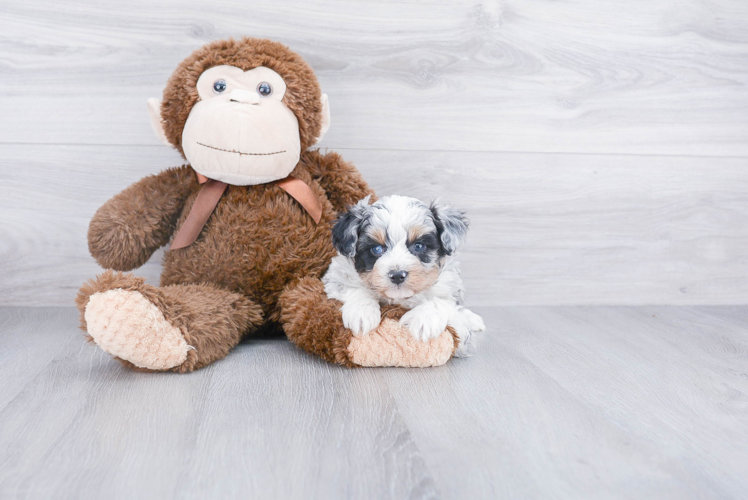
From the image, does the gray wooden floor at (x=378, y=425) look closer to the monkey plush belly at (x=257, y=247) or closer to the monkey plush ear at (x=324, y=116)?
the monkey plush belly at (x=257, y=247)

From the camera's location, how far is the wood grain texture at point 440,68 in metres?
1.69

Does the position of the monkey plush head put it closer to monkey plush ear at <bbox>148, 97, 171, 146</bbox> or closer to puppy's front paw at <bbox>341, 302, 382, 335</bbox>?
monkey plush ear at <bbox>148, 97, 171, 146</bbox>

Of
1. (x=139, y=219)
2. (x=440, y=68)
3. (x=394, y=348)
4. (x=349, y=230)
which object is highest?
(x=440, y=68)

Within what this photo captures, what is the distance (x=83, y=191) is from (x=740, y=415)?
1.81 metres

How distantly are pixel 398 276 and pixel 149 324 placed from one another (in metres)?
0.52

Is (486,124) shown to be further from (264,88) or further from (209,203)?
(209,203)

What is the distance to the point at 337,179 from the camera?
153cm

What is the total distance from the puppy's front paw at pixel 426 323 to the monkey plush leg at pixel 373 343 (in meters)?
0.02

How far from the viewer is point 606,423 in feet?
3.24

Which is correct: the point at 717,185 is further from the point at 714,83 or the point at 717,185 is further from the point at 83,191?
the point at 83,191

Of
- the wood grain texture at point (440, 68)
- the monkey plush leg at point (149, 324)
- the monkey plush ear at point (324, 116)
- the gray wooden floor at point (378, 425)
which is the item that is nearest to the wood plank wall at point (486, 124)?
the wood grain texture at point (440, 68)

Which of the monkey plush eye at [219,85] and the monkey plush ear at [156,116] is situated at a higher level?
the monkey plush eye at [219,85]

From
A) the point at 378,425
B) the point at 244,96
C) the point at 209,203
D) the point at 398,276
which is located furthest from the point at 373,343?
the point at 244,96

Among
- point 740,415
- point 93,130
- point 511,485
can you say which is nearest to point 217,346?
point 511,485
